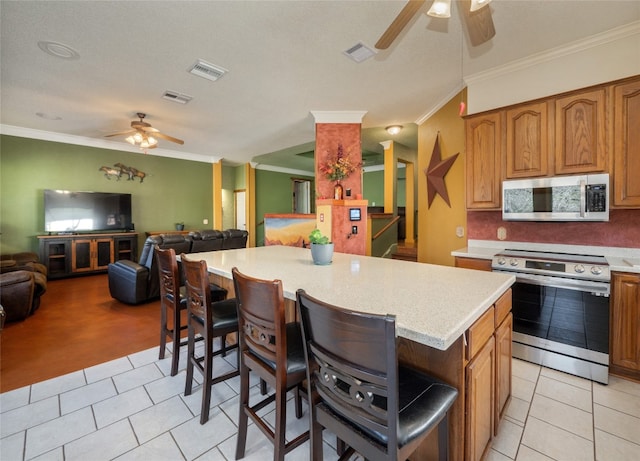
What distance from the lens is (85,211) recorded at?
228 inches

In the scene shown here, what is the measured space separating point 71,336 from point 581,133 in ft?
16.8

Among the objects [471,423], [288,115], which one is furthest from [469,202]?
[288,115]

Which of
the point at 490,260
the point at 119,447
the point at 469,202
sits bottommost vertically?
the point at 119,447

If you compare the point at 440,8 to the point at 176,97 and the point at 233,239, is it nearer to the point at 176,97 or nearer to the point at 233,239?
the point at 176,97

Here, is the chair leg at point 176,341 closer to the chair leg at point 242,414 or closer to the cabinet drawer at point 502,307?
the chair leg at point 242,414

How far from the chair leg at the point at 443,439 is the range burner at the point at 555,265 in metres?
1.73

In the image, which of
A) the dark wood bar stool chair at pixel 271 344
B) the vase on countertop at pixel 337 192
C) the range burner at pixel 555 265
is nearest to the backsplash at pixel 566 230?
the range burner at pixel 555 265

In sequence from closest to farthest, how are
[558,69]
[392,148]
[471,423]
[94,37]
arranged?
1. [471,423]
2. [94,37]
3. [558,69]
4. [392,148]

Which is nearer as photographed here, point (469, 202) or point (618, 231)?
point (618, 231)

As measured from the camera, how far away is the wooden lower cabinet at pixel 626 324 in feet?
6.60

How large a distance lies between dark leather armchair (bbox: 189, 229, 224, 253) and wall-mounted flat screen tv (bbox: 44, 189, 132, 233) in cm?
323

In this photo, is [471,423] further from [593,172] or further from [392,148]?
[392,148]

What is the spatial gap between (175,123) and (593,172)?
18.5 feet

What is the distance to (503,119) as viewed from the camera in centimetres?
274
